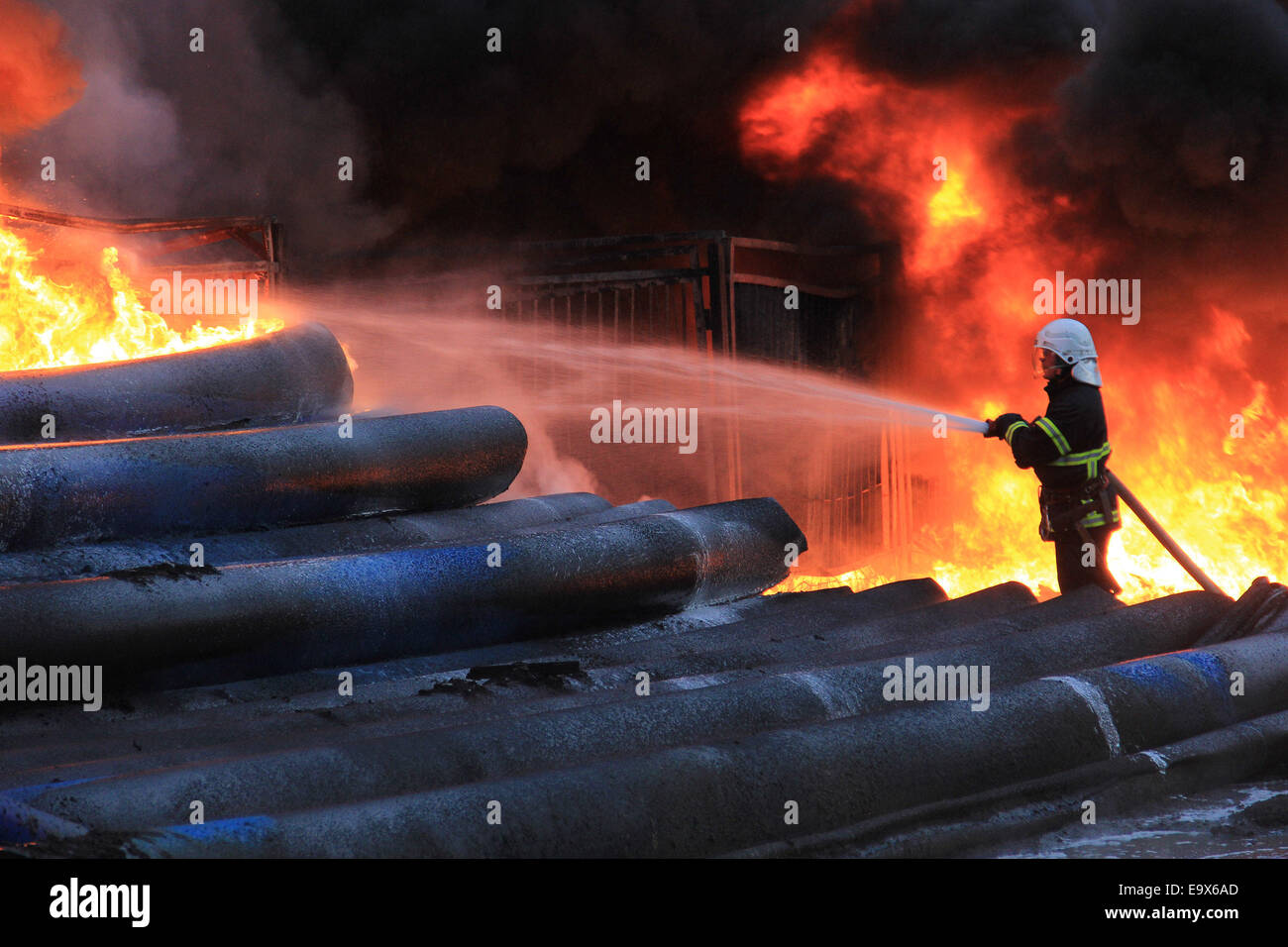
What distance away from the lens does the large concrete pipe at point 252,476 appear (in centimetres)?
438

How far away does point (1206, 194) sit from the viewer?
32.8 feet

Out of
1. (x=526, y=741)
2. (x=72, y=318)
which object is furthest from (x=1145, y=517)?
(x=72, y=318)

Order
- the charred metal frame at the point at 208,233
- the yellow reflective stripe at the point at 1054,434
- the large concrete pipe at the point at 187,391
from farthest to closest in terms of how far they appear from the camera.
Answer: the charred metal frame at the point at 208,233, the yellow reflective stripe at the point at 1054,434, the large concrete pipe at the point at 187,391

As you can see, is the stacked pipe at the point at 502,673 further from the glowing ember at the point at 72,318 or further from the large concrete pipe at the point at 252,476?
the glowing ember at the point at 72,318

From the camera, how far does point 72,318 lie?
6531 mm

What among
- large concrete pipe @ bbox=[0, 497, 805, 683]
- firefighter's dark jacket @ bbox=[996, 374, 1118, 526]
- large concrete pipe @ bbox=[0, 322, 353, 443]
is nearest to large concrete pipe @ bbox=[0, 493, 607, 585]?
large concrete pipe @ bbox=[0, 497, 805, 683]

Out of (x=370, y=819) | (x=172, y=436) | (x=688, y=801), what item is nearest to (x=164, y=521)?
(x=172, y=436)

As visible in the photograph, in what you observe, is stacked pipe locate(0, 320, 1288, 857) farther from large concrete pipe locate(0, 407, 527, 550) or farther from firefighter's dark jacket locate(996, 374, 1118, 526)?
firefighter's dark jacket locate(996, 374, 1118, 526)

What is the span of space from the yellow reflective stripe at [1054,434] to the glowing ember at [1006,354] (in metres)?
4.82

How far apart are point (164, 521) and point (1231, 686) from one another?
396cm

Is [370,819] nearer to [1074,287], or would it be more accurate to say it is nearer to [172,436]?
[172,436]

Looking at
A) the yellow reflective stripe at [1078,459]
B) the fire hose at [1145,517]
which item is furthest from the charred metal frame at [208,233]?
the yellow reflective stripe at [1078,459]

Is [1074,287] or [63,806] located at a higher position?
[1074,287]

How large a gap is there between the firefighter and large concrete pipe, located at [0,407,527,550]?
95.4 inches
